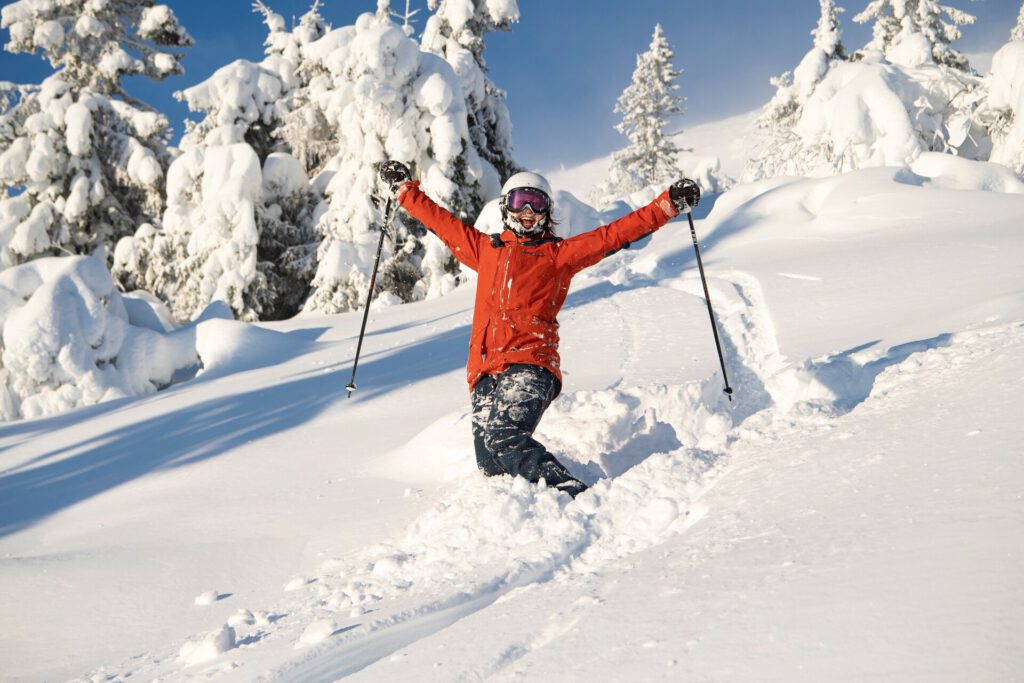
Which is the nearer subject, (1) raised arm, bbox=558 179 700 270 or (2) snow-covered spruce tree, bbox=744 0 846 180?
(1) raised arm, bbox=558 179 700 270

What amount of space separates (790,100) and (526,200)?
2805cm

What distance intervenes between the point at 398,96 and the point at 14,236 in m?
9.42

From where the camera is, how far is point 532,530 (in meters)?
2.61

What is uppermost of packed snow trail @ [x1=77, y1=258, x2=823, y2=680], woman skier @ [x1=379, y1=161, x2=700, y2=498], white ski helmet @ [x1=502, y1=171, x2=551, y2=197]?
white ski helmet @ [x1=502, y1=171, x2=551, y2=197]

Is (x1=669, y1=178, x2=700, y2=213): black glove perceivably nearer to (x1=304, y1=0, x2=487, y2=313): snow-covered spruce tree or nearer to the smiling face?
the smiling face

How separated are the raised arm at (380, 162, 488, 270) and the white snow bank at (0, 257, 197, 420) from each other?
23.5 feet

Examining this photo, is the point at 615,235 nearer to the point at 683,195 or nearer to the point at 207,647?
the point at 683,195

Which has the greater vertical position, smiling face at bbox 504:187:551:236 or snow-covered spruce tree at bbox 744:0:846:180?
snow-covered spruce tree at bbox 744:0:846:180

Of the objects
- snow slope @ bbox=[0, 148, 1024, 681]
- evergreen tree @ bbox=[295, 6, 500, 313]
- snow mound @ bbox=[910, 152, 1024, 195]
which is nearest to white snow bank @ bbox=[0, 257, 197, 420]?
snow slope @ bbox=[0, 148, 1024, 681]

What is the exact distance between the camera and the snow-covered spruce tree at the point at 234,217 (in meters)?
14.9

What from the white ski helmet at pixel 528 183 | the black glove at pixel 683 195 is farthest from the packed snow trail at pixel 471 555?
the white ski helmet at pixel 528 183

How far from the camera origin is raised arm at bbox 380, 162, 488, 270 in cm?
390

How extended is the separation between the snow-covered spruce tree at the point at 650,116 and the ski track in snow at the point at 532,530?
107ft

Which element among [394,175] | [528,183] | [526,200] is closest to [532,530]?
[526,200]
